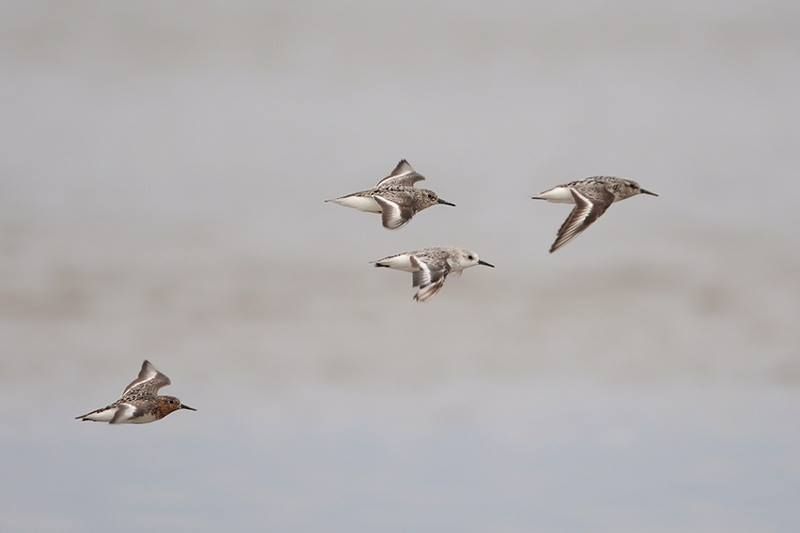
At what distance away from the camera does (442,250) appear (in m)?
22.0

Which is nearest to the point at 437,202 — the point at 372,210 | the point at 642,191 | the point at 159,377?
the point at 372,210

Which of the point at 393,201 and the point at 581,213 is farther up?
the point at 393,201

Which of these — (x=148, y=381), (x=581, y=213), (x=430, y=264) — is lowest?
(x=148, y=381)

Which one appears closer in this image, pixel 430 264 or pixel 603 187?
pixel 430 264

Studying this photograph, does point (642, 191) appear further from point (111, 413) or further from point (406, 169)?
point (111, 413)

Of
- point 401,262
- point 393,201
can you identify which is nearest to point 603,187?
point 393,201

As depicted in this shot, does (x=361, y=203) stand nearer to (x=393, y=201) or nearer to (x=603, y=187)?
(x=393, y=201)

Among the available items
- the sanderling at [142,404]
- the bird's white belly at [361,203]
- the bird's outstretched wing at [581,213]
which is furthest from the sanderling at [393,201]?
the sanderling at [142,404]

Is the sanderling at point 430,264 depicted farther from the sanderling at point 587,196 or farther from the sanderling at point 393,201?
the sanderling at point 587,196

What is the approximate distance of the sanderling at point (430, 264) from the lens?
64.6 ft

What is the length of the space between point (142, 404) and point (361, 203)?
158 inches

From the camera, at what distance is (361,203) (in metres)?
22.3

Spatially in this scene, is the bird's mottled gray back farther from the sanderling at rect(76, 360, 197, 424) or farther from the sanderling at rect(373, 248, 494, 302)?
the sanderling at rect(76, 360, 197, 424)

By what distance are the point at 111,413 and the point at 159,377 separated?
62.3 inches
